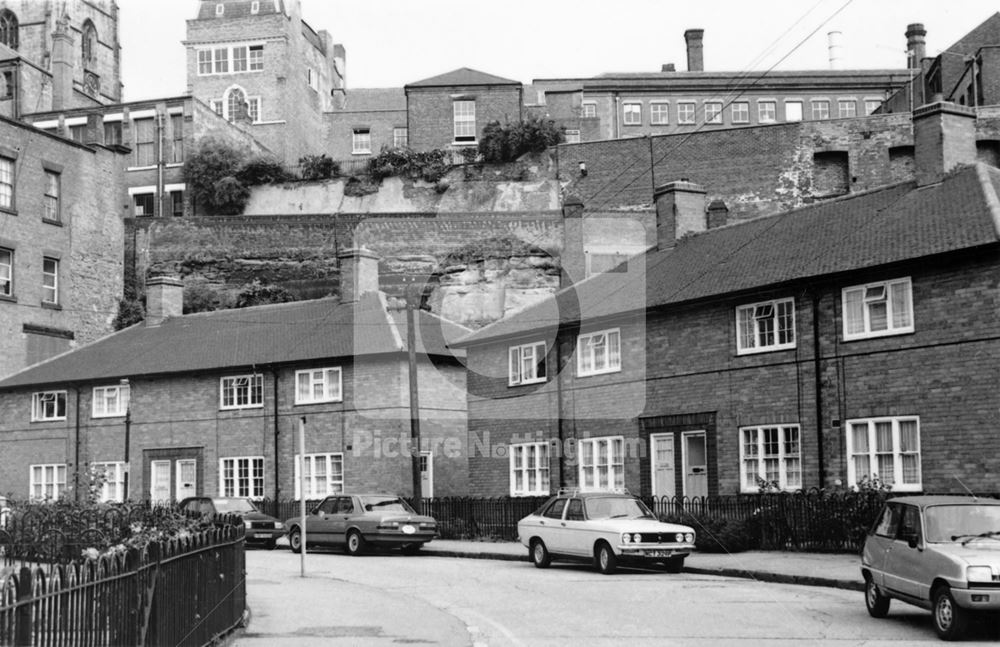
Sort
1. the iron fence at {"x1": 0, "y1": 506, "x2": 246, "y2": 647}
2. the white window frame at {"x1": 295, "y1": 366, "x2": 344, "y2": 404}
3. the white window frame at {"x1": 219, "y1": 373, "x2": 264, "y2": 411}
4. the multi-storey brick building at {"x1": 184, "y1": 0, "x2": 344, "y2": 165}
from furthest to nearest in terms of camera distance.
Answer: the multi-storey brick building at {"x1": 184, "y1": 0, "x2": 344, "y2": 165} < the white window frame at {"x1": 219, "y1": 373, "x2": 264, "y2": 411} < the white window frame at {"x1": 295, "y1": 366, "x2": 344, "y2": 404} < the iron fence at {"x1": 0, "y1": 506, "x2": 246, "y2": 647}

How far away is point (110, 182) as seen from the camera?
5716 cm

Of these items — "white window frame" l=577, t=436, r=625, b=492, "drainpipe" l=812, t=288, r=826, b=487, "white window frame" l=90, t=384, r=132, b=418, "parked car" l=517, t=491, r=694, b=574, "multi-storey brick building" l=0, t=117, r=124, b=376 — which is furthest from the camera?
"multi-storey brick building" l=0, t=117, r=124, b=376

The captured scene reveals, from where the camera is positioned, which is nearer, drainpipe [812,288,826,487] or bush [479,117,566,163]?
drainpipe [812,288,826,487]

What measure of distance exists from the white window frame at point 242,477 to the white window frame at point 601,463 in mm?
13198

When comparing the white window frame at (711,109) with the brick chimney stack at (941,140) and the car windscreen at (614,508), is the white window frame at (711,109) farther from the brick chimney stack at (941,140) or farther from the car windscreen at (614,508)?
the car windscreen at (614,508)

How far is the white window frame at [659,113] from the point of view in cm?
8019

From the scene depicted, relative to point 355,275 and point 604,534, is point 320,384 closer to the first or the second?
point 355,275

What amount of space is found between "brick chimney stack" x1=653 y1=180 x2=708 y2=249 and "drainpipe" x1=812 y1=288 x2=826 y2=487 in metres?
8.33

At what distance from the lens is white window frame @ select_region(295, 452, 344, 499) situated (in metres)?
39.5

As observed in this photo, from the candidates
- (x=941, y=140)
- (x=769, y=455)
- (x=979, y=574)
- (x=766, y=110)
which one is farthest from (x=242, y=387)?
(x=766, y=110)

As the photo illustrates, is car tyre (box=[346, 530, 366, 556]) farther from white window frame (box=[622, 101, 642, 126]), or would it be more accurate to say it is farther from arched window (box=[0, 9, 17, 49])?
arched window (box=[0, 9, 17, 49])

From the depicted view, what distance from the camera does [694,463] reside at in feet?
97.0

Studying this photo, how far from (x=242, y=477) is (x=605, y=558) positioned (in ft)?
73.2

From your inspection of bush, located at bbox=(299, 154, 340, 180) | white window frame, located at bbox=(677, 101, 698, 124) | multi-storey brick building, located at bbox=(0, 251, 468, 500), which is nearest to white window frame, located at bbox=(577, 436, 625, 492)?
multi-storey brick building, located at bbox=(0, 251, 468, 500)
